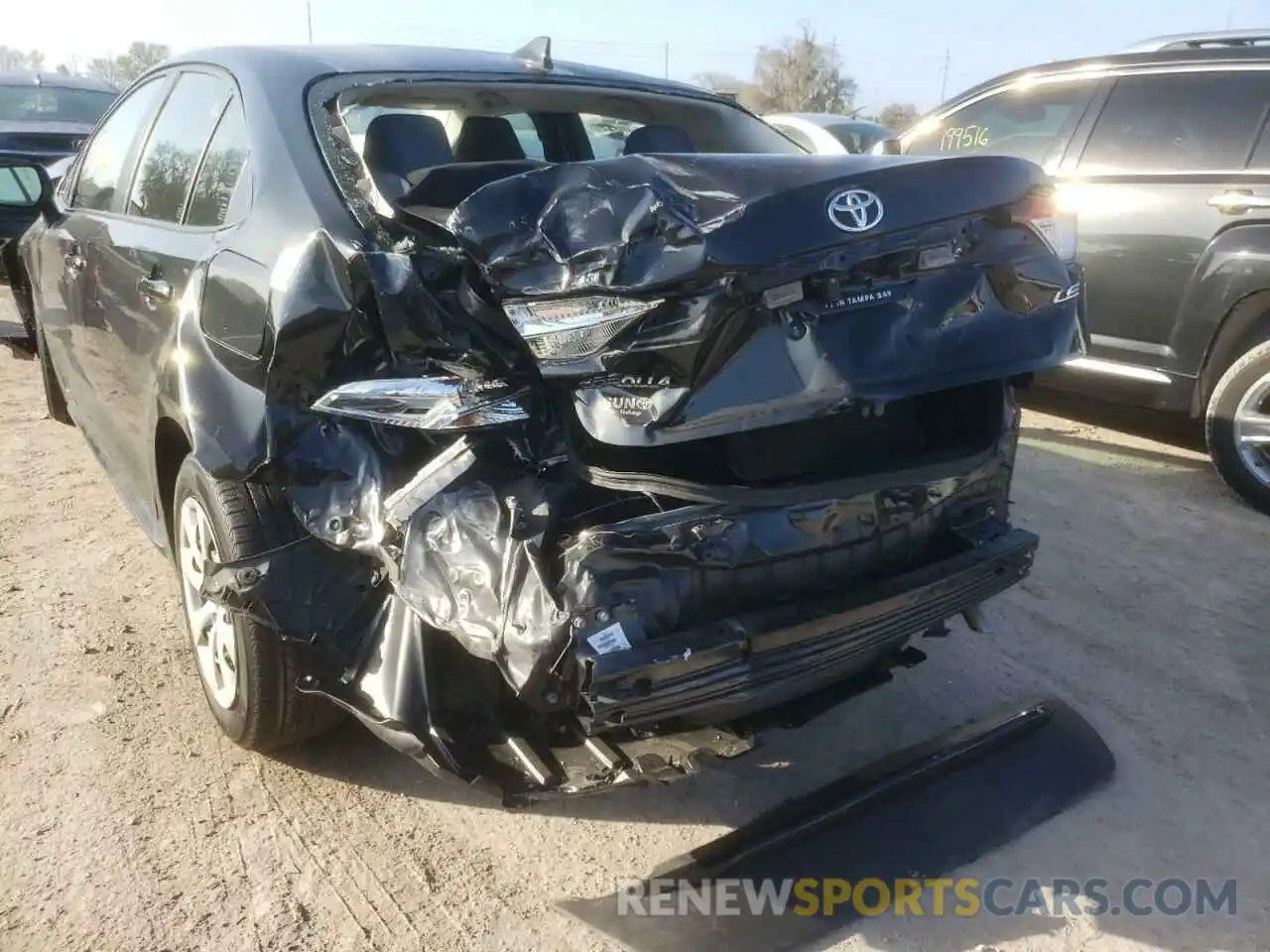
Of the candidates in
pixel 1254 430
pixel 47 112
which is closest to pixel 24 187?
pixel 1254 430

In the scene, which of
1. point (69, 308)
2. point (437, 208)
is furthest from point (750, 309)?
point (69, 308)

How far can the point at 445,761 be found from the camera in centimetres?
224

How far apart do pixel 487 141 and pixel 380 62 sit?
1.20 feet

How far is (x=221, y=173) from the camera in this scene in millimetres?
3023

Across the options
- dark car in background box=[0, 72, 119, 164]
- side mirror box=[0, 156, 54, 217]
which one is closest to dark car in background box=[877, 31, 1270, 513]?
side mirror box=[0, 156, 54, 217]

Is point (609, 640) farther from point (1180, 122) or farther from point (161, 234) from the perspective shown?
point (1180, 122)

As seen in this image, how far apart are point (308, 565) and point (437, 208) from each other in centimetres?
86

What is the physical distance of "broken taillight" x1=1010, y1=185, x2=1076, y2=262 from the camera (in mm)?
2395

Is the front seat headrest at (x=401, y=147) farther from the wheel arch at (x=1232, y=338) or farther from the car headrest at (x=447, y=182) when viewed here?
the wheel arch at (x=1232, y=338)

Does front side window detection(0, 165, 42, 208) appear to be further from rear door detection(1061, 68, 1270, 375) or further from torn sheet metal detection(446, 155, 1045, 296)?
rear door detection(1061, 68, 1270, 375)

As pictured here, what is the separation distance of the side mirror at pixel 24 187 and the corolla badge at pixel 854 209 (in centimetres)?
371

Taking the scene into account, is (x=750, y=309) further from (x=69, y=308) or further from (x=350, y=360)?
(x=69, y=308)

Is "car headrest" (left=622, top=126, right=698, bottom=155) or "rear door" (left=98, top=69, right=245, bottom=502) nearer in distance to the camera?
"rear door" (left=98, top=69, right=245, bottom=502)

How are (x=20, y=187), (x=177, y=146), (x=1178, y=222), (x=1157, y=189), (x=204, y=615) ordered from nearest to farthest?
(x=204, y=615) < (x=177, y=146) < (x=20, y=187) < (x=1178, y=222) < (x=1157, y=189)
